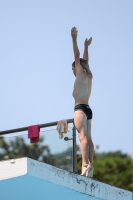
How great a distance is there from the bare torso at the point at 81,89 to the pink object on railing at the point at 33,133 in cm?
148

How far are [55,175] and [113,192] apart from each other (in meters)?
1.36

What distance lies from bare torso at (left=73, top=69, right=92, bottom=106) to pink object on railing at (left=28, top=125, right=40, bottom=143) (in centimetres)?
148

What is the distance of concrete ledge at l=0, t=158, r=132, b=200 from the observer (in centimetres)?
1049

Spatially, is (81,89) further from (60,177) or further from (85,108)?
(60,177)

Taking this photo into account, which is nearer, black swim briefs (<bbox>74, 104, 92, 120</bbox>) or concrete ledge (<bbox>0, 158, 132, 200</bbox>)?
concrete ledge (<bbox>0, 158, 132, 200</bbox>)

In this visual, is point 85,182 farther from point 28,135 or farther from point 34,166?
point 28,135

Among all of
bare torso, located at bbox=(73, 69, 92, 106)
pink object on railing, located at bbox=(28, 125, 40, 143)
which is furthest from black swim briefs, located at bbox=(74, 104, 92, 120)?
pink object on railing, located at bbox=(28, 125, 40, 143)

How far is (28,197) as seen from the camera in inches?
457

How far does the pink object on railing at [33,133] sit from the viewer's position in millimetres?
13486

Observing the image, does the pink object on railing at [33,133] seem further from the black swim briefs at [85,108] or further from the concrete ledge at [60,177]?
the concrete ledge at [60,177]

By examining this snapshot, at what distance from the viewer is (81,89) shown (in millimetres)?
12375

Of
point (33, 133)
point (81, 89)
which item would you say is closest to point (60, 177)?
point (81, 89)

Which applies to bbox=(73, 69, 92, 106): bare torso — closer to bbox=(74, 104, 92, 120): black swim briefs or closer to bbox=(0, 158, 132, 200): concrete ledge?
bbox=(74, 104, 92, 120): black swim briefs

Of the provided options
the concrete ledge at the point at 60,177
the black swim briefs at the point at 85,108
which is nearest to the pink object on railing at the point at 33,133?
the black swim briefs at the point at 85,108
